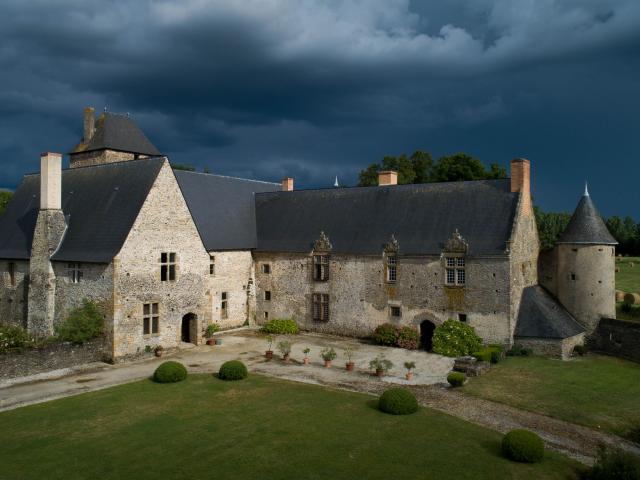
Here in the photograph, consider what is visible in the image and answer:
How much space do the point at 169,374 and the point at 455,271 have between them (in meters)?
17.4

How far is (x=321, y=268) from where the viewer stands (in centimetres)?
3722

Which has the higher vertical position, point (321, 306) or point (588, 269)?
point (588, 269)

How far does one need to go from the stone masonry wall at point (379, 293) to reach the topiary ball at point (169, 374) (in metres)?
14.0

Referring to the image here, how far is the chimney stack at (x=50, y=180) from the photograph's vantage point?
31.2 meters

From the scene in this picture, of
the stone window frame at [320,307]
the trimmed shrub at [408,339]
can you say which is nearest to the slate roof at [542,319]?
the trimmed shrub at [408,339]

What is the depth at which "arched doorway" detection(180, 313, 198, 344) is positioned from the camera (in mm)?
33125

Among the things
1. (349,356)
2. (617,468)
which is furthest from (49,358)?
(617,468)

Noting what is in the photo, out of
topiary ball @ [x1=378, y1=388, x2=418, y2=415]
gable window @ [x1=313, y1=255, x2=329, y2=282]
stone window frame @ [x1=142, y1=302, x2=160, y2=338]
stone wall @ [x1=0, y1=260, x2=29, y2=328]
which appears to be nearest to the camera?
topiary ball @ [x1=378, y1=388, x2=418, y2=415]

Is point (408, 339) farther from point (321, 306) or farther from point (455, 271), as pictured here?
point (321, 306)

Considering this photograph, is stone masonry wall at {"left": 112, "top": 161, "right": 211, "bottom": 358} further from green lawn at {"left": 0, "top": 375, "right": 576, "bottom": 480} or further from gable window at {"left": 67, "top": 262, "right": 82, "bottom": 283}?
green lawn at {"left": 0, "top": 375, "right": 576, "bottom": 480}

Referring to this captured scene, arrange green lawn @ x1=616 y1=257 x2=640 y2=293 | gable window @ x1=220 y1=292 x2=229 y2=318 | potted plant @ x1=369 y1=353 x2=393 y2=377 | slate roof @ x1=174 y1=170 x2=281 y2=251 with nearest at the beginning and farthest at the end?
potted plant @ x1=369 y1=353 x2=393 y2=377, gable window @ x1=220 y1=292 x2=229 y2=318, slate roof @ x1=174 y1=170 x2=281 y2=251, green lawn @ x1=616 y1=257 x2=640 y2=293

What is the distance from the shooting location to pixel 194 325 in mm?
33156

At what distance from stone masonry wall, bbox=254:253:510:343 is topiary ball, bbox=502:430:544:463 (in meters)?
14.8

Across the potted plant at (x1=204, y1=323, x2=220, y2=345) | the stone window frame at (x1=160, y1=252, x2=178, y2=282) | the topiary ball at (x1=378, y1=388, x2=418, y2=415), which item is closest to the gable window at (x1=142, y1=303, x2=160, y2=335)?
the stone window frame at (x1=160, y1=252, x2=178, y2=282)
